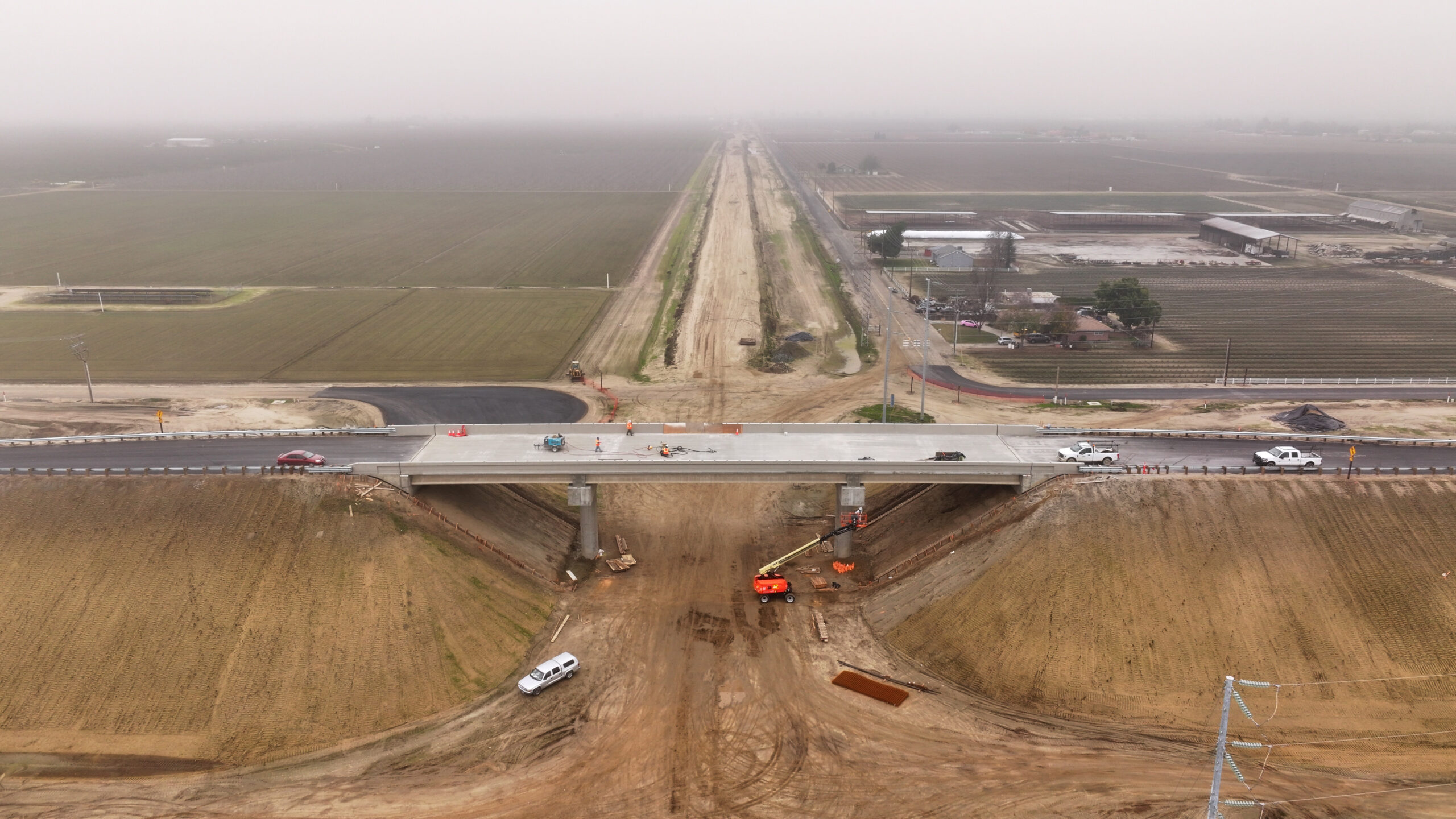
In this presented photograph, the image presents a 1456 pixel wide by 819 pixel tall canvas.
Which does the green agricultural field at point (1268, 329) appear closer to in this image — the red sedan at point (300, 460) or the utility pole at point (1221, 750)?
the utility pole at point (1221, 750)

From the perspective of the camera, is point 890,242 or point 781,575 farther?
point 890,242

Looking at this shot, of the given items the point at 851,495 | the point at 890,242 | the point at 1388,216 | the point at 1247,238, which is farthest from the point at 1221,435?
the point at 1388,216

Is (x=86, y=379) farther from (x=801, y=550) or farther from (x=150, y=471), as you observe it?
(x=801, y=550)

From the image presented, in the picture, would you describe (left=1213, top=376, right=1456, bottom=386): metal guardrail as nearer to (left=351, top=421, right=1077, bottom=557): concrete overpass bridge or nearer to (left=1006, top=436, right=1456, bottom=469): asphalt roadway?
(left=1006, top=436, right=1456, bottom=469): asphalt roadway

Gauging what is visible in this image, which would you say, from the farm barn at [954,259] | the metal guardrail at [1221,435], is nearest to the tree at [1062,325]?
the farm barn at [954,259]

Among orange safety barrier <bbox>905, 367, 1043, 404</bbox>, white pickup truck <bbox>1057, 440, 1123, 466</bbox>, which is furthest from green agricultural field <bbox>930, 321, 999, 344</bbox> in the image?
white pickup truck <bbox>1057, 440, 1123, 466</bbox>
